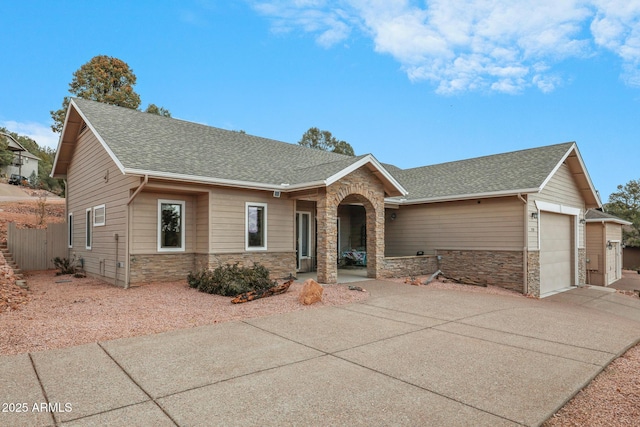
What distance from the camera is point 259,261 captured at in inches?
464

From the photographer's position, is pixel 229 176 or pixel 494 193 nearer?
pixel 229 176

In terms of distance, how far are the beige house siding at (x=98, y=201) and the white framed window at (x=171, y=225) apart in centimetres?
92

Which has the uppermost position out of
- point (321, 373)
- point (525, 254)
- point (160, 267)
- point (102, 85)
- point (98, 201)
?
point (102, 85)

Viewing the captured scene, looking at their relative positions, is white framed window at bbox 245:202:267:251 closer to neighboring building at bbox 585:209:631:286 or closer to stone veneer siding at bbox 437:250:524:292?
stone veneer siding at bbox 437:250:524:292

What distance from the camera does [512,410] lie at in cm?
347

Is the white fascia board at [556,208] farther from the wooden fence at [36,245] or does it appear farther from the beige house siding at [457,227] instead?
the wooden fence at [36,245]

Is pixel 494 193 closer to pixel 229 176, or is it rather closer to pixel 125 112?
pixel 229 176

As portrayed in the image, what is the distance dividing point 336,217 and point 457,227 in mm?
4826

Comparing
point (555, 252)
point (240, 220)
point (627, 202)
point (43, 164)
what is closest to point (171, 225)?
point (240, 220)

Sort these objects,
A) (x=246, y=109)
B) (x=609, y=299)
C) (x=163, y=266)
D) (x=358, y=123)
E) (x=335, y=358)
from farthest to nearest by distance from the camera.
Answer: (x=358, y=123), (x=246, y=109), (x=609, y=299), (x=163, y=266), (x=335, y=358)

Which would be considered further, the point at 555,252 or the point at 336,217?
the point at 555,252

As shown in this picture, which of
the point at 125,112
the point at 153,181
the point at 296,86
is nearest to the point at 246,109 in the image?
the point at 296,86

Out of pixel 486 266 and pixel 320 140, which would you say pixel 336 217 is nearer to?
pixel 486 266

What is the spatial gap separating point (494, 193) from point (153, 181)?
10.3 m
